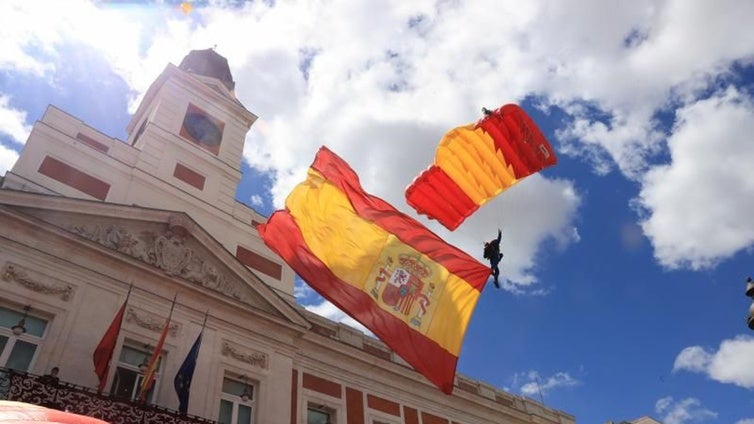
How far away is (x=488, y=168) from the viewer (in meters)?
14.2

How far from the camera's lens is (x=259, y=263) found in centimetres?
2045

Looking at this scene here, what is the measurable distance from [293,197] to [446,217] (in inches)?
145

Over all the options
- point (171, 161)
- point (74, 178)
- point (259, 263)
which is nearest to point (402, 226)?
point (259, 263)

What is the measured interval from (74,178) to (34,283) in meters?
4.24

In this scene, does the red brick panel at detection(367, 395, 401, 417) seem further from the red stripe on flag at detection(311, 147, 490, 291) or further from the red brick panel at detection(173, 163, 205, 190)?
the red brick panel at detection(173, 163, 205, 190)

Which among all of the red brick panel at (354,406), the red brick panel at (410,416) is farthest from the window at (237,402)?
the red brick panel at (410,416)

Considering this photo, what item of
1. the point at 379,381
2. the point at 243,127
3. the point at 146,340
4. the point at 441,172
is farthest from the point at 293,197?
the point at 243,127

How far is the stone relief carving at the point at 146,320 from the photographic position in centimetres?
1520

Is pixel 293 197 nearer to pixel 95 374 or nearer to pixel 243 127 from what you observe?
pixel 95 374

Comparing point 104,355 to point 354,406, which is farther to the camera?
point 354,406

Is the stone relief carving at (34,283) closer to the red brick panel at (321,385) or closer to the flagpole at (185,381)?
the flagpole at (185,381)

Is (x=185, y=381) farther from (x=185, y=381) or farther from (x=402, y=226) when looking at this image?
(x=402, y=226)

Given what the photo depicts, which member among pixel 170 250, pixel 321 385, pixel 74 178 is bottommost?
pixel 321 385

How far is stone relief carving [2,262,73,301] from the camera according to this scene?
1375 cm
